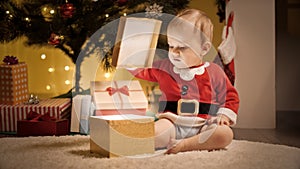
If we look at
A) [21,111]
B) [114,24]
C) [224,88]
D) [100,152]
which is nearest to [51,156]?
[100,152]

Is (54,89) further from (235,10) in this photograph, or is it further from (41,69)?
(235,10)

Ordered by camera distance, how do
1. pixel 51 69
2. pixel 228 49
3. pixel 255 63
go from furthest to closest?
pixel 51 69 < pixel 255 63 < pixel 228 49

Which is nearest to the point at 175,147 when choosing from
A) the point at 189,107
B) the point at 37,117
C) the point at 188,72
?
the point at 189,107

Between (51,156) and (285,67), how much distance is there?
2.71 metres

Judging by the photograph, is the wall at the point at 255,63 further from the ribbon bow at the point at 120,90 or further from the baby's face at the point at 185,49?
the baby's face at the point at 185,49

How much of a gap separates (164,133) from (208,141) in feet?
0.64

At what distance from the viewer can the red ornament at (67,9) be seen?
328 cm

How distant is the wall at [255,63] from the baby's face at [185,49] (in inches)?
53.2

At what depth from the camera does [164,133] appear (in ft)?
7.57

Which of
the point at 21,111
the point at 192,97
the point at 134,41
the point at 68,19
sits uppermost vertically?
the point at 68,19

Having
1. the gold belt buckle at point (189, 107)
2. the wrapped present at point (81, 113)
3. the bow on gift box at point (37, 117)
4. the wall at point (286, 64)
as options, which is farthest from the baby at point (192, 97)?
the wall at point (286, 64)

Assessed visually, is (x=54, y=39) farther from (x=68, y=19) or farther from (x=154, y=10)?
(x=154, y=10)

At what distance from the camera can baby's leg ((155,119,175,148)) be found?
230 cm

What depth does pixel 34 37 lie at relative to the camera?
11.9 ft
